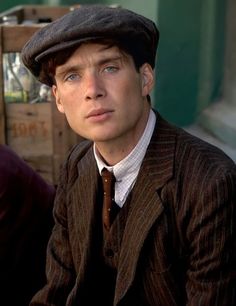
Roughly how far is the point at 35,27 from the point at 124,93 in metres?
2.30

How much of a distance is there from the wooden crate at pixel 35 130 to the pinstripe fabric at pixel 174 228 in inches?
76.9

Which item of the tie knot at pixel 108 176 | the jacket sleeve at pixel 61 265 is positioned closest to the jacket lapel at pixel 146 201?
the tie knot at pixel 108 176

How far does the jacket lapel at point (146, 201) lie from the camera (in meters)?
2.63

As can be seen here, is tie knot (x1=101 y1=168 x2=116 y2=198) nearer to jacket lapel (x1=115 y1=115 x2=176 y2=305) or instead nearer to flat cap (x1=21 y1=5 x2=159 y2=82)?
jacket lapel (x1=115 y1=115 x2=176 y2=305)

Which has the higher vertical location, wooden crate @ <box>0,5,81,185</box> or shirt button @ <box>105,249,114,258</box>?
shirt button @ <box>105,249,114,258</box>

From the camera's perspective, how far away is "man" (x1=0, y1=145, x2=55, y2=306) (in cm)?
348

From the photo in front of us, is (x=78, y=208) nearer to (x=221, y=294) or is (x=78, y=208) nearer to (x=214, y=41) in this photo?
(x=221, y=294)

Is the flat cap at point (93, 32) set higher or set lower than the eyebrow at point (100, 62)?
higher

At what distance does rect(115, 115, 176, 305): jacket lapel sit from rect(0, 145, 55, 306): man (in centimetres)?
90

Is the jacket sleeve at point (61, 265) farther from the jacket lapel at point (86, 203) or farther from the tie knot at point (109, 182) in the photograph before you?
the tie knot at point (109, 182)

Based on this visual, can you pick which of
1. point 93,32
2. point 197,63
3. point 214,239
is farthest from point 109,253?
point 197,63

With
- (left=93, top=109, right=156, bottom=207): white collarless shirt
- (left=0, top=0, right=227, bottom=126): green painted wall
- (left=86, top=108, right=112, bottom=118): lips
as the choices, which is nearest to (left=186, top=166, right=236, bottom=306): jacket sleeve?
(left=93, top=109, right=156, bottom=207): white collarless shirt

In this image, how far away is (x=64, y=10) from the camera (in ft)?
19.6

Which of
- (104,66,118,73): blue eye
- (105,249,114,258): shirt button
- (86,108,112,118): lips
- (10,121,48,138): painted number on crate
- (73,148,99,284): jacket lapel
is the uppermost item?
(104,66,118,73): blue eye
